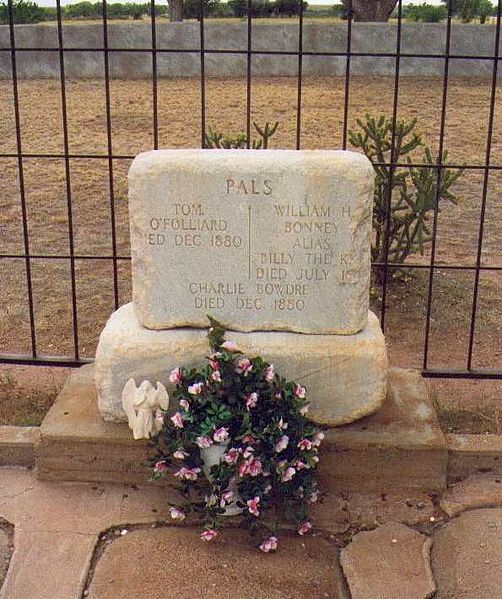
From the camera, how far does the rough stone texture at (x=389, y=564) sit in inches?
121

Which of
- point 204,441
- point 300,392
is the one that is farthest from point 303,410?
point 204,441

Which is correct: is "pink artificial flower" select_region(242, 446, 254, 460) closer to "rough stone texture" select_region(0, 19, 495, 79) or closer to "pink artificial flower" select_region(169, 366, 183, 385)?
"pink artificial flower" select_region(169, 366, 183, 385)

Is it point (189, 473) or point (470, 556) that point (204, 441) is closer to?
point (189, 473)

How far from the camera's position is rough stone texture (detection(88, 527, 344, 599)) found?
307 cm

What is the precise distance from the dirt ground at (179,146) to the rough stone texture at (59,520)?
2.35 feet

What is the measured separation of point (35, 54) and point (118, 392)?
16069 mm

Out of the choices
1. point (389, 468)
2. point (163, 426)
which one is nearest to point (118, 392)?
point (163, 426)

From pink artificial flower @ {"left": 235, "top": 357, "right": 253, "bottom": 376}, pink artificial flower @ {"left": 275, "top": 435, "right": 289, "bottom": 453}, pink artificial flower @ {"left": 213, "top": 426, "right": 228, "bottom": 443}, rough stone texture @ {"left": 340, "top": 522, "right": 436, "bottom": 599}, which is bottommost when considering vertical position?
rough stone texture @ {"left": 340, "top": 522, "right": 436, "bottom": 599}

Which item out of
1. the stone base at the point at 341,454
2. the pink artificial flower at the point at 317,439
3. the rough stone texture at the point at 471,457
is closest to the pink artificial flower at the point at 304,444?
the pink artificial flower at the point at 317,439

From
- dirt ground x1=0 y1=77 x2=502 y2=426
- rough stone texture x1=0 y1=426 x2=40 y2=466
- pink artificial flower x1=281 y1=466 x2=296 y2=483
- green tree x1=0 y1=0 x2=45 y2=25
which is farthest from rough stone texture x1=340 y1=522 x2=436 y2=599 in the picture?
green tree x1=0 y1=0 x2=45 y2=25

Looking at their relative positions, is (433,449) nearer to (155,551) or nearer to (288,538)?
(288,538)

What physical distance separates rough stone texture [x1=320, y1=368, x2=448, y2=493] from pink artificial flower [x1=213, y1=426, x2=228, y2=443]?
21.1 inches

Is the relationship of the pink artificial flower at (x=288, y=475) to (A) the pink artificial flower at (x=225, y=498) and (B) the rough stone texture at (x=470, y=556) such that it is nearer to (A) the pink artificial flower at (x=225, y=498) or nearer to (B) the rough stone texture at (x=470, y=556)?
(A) the pink artificial flower at (x=225, y=498)

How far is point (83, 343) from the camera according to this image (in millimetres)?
5480
